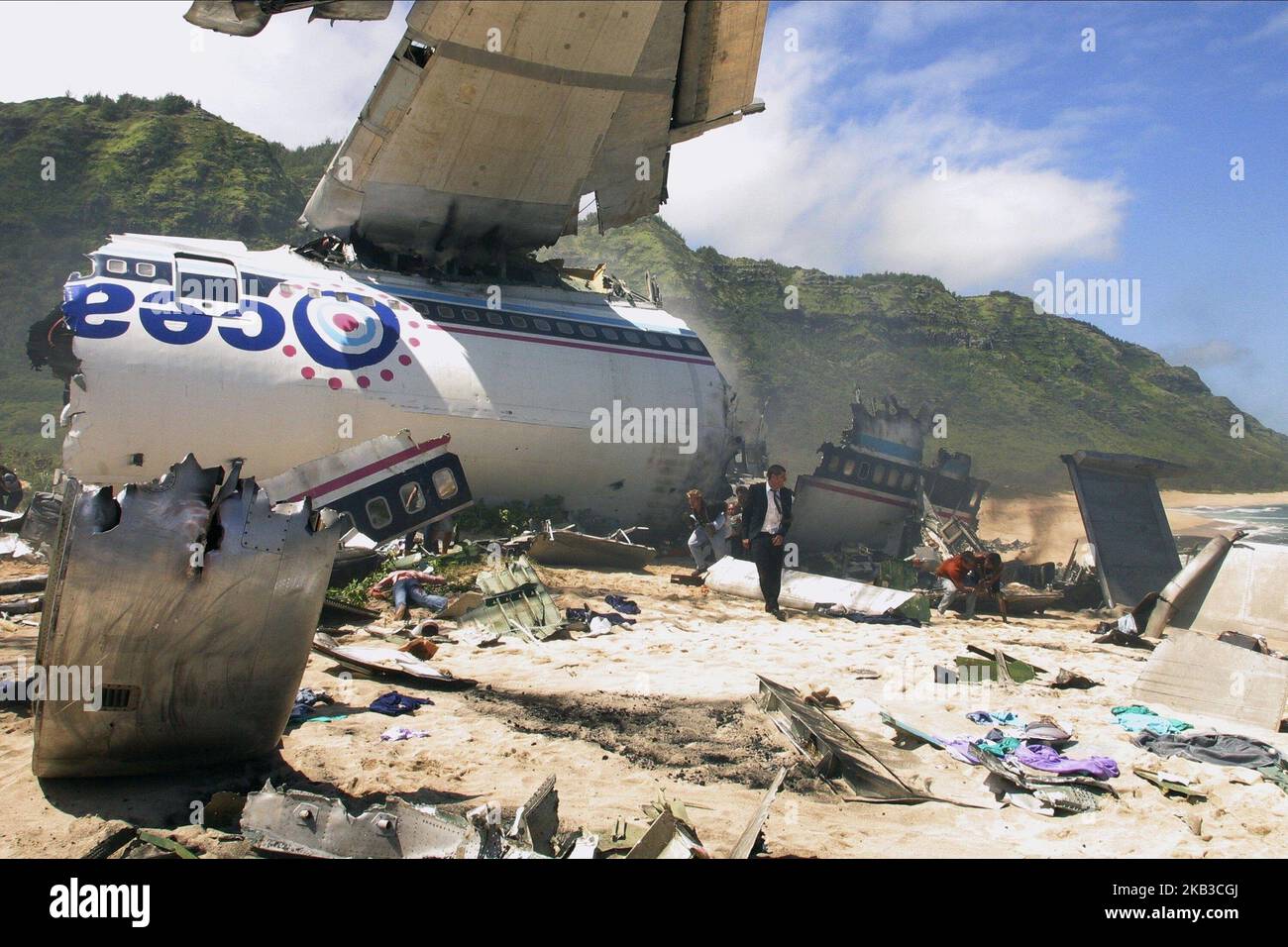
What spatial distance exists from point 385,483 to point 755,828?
8937mm

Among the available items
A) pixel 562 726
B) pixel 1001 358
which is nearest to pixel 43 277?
pixel 562 726

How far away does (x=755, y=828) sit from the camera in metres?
4.80

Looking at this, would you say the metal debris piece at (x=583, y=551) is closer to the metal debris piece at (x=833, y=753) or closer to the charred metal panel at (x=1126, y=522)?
the charred metal panel at (x=1126, y=522)

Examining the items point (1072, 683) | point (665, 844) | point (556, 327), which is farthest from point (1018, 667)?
point (556, 327)

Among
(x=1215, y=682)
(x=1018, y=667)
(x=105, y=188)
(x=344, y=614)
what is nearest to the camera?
(x=1215, y=682)

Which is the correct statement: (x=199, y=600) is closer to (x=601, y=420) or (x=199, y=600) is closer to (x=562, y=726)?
(x=562, y=726)

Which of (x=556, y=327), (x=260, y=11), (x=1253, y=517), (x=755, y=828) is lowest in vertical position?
(x=1253, y=517)

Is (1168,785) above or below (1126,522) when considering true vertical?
below

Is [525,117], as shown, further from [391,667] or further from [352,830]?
[352,830]

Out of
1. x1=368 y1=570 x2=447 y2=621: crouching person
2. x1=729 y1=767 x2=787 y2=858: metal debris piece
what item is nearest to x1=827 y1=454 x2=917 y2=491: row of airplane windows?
x1=368 y1=570 x2=447 y2=621: crouching person

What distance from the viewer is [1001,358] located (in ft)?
187

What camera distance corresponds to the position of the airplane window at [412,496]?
1285 cm

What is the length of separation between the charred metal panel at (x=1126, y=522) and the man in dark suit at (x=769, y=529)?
6.22 m
